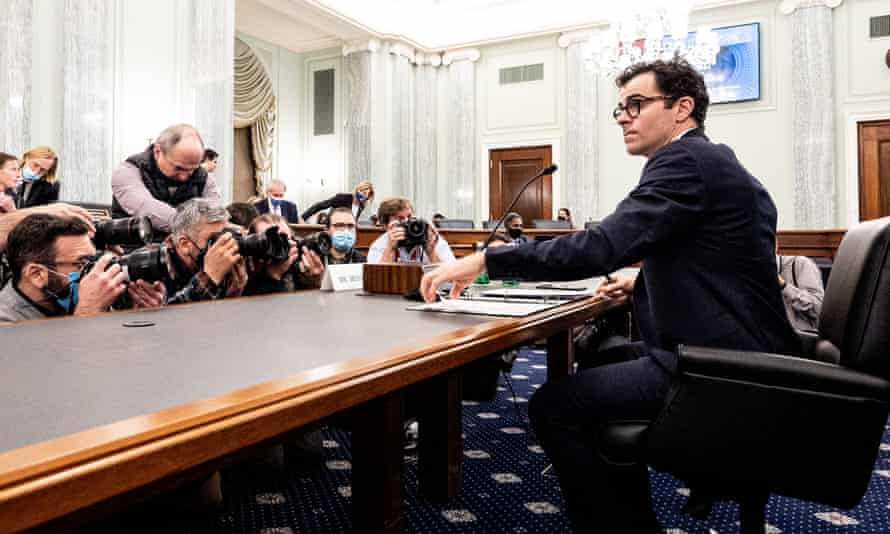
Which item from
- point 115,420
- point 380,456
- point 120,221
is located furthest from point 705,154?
point 120,221

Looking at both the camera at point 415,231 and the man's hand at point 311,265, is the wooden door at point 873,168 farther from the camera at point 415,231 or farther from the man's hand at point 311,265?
the man's hand at point 311,265

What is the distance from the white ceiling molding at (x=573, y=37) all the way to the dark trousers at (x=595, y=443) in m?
8.17

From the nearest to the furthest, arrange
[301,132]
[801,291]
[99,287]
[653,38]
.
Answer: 1. [99,287]
2. [801,291]
3. [653,38]
4. [301,132]

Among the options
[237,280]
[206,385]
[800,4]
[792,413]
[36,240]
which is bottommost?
[792,413]

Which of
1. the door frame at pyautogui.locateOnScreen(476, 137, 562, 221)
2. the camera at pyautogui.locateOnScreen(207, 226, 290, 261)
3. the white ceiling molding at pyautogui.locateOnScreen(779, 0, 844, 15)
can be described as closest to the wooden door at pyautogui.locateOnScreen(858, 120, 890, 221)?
the white ceiling molding at pyautogui.locateOnScreen(779, 0, 844, 15)

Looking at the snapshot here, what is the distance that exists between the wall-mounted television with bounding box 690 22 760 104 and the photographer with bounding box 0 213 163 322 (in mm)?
7707

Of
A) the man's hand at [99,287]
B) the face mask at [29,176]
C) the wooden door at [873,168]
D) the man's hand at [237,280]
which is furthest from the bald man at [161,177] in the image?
the wooden door at [873,168]

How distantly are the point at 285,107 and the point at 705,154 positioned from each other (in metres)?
9.40

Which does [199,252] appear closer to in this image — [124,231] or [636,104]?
[124,231]

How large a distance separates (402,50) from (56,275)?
828 centimetres

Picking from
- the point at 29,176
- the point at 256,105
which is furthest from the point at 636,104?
the point at 256,105

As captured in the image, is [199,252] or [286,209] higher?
[286,209]

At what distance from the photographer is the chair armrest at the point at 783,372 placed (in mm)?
1036

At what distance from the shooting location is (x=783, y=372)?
1.05 meters
